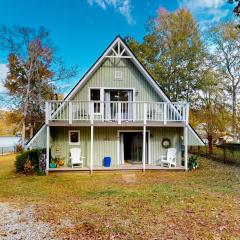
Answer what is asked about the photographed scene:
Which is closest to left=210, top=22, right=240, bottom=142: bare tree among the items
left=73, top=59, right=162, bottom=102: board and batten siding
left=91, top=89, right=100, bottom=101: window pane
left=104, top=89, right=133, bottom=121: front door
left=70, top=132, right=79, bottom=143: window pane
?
left=73, top=59, right=162, bottom=102: board and batten siding

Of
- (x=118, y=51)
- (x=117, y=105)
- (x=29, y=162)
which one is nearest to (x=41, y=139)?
(x=29, y=162)

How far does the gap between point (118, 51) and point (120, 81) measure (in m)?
1.86

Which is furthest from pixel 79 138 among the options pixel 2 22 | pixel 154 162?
pixel 2 22

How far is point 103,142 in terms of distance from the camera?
17.4 m

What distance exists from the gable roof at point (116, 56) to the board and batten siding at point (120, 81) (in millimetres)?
334

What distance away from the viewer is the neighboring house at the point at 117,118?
650 inches

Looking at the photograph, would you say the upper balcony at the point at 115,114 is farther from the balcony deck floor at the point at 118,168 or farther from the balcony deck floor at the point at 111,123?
the balcony deck floor at the point at 118,168

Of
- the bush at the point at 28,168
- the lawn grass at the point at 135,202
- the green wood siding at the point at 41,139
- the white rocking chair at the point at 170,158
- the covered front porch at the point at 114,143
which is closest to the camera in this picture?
the lawn grass at the point at 135,202

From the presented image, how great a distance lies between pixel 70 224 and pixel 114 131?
10.6 m

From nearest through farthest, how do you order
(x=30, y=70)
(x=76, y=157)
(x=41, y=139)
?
(x=41, y=139)
(x=76, y=157)
(x=30, y=70)

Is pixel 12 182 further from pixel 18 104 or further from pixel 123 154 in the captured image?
pixel 18 104

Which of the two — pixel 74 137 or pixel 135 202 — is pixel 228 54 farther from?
pixel 135 202

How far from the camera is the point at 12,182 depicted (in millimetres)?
13258

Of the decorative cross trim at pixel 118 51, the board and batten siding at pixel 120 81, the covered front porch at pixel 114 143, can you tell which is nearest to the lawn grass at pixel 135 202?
the covered front porch at pixel 114 143
